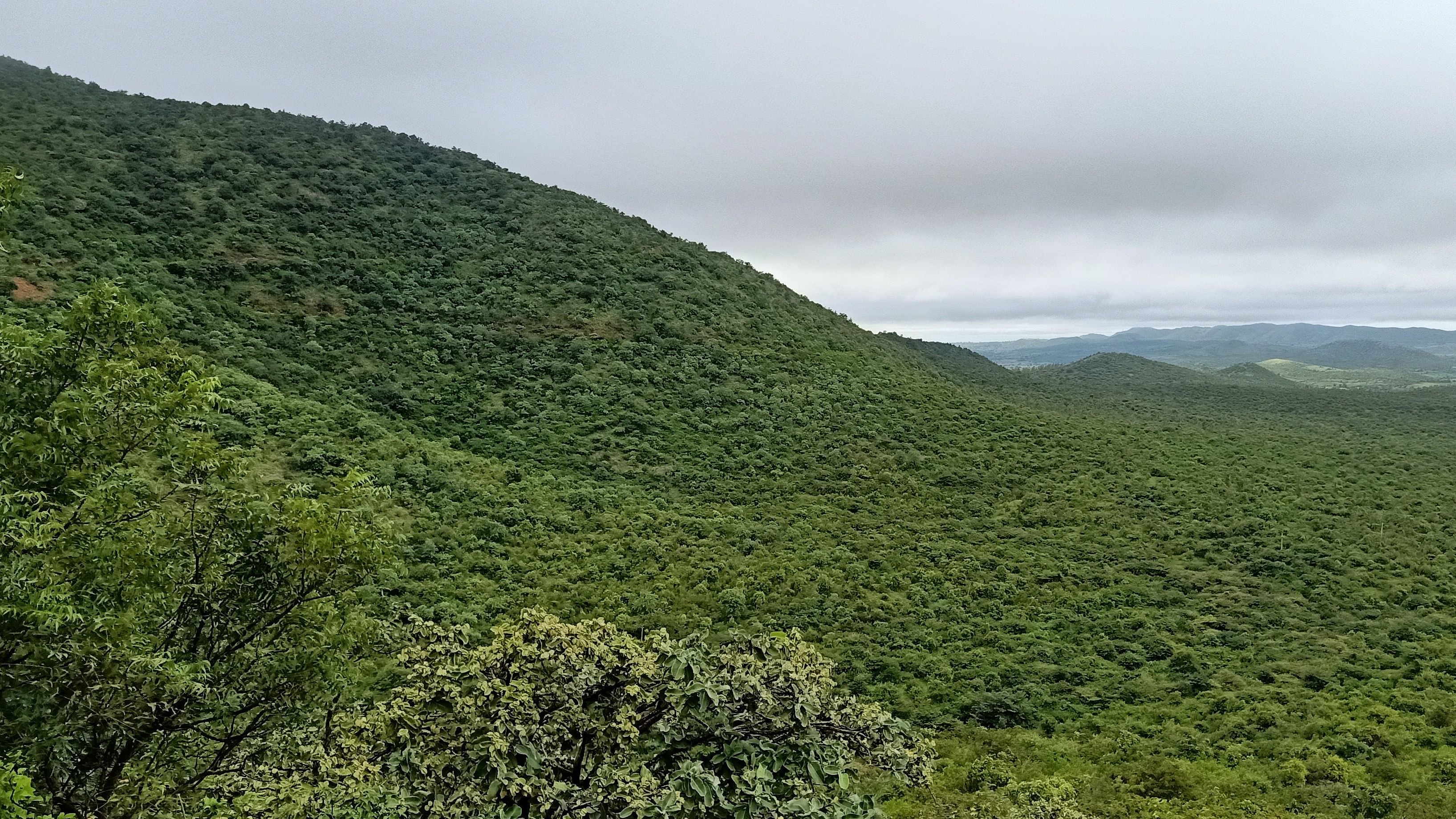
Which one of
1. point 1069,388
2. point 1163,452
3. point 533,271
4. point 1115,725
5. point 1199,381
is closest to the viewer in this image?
point 1115,725

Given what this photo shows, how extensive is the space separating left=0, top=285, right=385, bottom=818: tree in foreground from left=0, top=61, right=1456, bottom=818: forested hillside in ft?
16.6

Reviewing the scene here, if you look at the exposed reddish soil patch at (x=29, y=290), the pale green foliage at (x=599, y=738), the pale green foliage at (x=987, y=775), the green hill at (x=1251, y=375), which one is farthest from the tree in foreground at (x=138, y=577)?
the green hill at (x=1251, y=375)

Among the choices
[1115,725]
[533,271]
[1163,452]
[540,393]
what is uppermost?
[533,271]

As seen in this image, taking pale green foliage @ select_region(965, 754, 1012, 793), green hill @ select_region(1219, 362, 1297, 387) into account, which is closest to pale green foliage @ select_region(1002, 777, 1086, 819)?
pale green foliage @ select_region(965, 754, 1012, 793)

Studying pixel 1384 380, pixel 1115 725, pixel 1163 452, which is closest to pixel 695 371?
pixel 1163 452

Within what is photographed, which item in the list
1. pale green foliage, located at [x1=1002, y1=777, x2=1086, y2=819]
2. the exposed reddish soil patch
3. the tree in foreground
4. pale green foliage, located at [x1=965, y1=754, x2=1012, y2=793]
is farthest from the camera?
the exposed reddish soil patch

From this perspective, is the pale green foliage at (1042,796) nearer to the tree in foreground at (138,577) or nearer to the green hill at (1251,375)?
the tree in foreground at (138,577)

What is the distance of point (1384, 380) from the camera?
541 ft

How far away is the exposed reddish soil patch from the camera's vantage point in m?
27.7

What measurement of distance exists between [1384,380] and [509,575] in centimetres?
21121

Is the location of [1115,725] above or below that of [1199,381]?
below

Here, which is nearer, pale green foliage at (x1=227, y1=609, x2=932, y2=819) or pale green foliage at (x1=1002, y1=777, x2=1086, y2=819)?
pale green foliage at (x1=227, y1=609, x2=932, y2=819)

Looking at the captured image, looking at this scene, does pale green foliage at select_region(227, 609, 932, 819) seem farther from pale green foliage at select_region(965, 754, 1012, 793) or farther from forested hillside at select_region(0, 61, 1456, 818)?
pale green foliage at select_region(965, 754, 1012, 793)

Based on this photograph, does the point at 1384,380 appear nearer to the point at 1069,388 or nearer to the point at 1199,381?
the point at 1199,381
